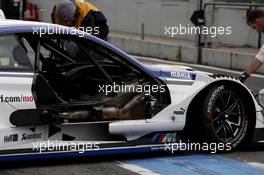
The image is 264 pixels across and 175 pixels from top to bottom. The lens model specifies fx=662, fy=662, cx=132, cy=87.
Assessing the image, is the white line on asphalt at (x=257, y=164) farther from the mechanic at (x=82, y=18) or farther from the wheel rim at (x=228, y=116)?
the mechanic at (x=82, y=18)

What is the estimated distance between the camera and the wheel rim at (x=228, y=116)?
677cm

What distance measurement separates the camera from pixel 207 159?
664cm

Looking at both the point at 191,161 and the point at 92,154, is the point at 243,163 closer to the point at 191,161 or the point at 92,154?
the point at 191,161

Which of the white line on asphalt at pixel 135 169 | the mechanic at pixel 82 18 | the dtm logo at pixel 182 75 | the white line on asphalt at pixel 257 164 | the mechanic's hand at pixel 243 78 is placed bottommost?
the white line on asphalt at pixel 257 164

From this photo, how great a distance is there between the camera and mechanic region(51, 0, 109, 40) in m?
8.42

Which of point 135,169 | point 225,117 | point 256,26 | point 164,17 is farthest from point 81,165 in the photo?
point 164,17

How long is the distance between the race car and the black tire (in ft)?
0.03

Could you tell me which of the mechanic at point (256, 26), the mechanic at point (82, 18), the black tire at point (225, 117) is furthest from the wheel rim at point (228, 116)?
the mechanic at point (82, 18)

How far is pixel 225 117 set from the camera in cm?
684

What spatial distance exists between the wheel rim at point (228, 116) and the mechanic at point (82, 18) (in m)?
2.44

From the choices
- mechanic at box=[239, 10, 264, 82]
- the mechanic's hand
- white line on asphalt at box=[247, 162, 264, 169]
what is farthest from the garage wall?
white line on asphalt at box=[247, 162, 264, 169]

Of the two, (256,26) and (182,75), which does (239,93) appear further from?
(256,26)

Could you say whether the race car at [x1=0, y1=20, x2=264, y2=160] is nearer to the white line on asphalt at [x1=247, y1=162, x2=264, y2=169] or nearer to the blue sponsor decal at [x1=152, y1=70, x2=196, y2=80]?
the blue sponsor decal at [x1=152, y1=70, x2=196, y2=80]

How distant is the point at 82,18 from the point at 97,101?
8.31ft
